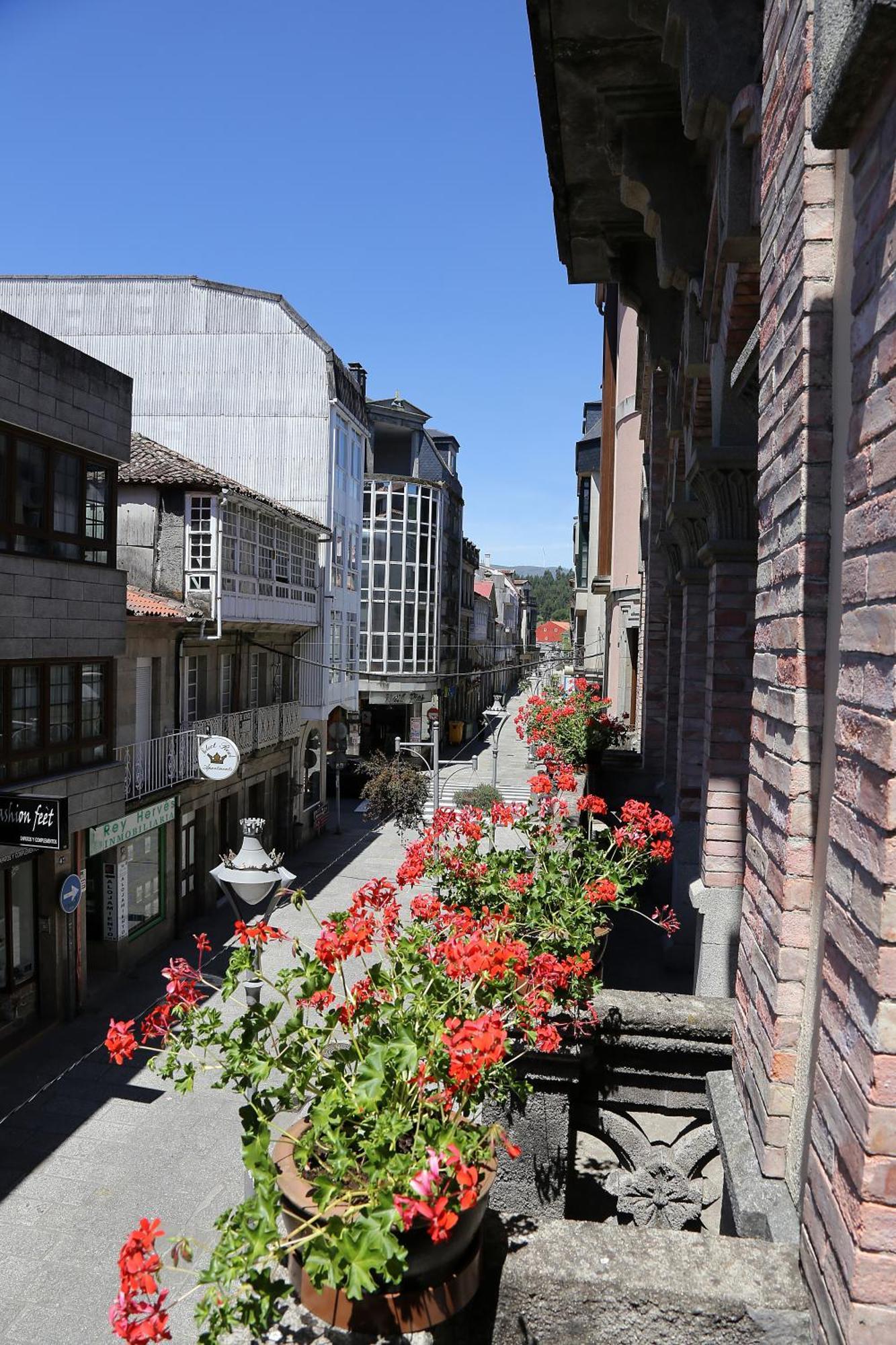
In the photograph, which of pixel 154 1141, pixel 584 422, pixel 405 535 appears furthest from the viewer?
pixel 584 422

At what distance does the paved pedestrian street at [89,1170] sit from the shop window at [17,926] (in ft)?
3.42

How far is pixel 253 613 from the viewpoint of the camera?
22.1 meters

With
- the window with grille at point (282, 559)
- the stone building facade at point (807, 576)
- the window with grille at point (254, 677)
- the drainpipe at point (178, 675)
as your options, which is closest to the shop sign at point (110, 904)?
the drainpipe at point (178, 675)

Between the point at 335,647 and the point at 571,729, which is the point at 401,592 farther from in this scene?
the point at 571,729

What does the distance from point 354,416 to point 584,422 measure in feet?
61.1

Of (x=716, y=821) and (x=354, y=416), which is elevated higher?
(x=354, y=416)

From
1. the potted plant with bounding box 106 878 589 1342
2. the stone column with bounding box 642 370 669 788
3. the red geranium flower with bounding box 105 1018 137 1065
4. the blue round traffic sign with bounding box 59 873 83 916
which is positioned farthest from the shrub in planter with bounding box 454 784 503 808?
the potted plant with bounding box 106 878 589 1342

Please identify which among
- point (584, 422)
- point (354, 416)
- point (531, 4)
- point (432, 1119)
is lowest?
point (432, 1119)

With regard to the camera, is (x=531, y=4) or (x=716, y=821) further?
(x=716, y=821)

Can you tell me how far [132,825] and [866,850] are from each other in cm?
1709

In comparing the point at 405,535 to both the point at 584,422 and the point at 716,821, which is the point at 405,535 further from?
the point at 716,821

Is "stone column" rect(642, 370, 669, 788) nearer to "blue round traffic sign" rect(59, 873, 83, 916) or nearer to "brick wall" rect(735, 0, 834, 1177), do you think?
"brick wall" rect(735, 0, 834, 1177)

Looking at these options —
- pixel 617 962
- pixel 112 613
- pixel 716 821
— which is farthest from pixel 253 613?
pixel 716 821

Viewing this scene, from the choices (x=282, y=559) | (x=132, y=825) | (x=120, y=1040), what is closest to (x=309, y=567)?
(x=282, y=559)
